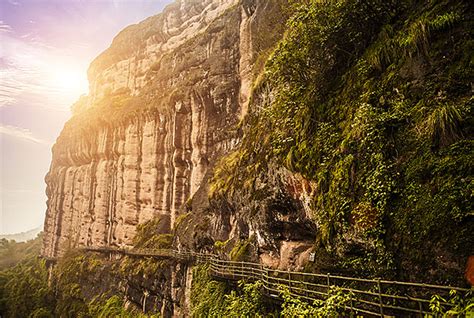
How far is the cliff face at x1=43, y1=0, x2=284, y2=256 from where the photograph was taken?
105ft

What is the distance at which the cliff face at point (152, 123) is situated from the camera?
31.9m

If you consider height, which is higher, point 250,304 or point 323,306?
point 323,306

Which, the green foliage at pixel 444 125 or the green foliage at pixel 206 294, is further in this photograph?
the green foliage at pixel 206 294

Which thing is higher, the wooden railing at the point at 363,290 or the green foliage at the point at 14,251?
the wooden railing at the point at 363,290

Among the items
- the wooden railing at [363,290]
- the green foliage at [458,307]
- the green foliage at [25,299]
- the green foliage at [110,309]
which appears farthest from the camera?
the green foliage at [25,299]

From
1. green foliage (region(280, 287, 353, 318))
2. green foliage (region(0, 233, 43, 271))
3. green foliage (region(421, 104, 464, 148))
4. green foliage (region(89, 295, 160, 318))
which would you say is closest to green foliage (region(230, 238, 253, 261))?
green foliage (region(280, 287, 353, 318))

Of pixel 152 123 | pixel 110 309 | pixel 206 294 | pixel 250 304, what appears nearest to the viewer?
pixel 250 304

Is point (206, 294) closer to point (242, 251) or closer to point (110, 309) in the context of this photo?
point (242, 251)

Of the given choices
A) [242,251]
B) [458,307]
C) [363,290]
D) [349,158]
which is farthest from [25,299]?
[458,307]

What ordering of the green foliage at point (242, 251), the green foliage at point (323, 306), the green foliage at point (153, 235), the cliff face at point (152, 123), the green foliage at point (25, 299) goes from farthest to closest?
the green foliage at point (25, 299), the cliff face at point (152, 123), the green foliage at point (153, 235), the green foliage at point (242, 251), the green foliage at point (323, 306)

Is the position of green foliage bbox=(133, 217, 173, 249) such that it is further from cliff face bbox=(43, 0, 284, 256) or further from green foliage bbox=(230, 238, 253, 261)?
green foliage bbox=(230, 238, 253, 261)

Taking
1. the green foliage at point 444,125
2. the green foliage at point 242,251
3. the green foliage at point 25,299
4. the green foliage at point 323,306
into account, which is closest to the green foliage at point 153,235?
the green foliage at point 25,299

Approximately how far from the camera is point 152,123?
129 feet

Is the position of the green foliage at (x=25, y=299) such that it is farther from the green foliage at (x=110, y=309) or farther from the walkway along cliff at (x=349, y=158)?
the walkway along cliff at (x=349, y=158)
